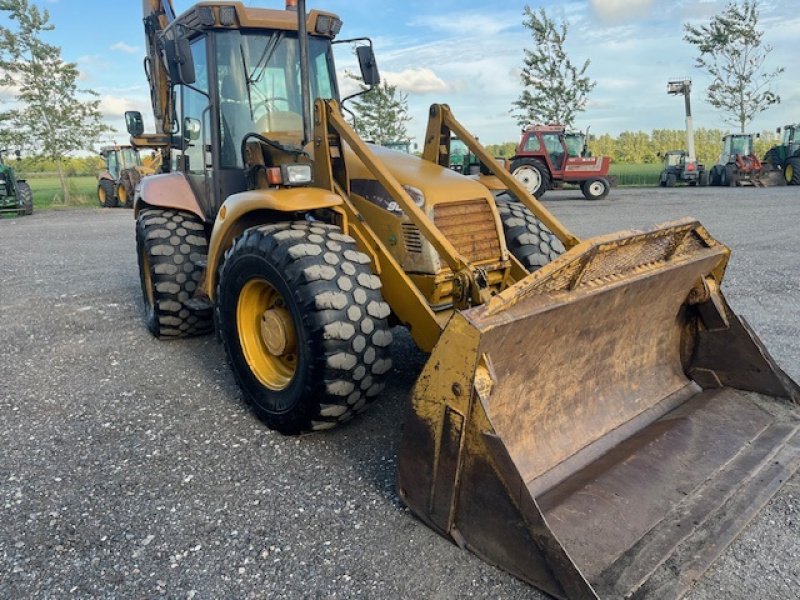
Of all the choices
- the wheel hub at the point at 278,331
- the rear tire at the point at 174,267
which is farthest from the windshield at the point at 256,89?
the wheel hub at the point at 278,331

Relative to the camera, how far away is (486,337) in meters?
2.35

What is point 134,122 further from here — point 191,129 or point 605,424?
point 605,424

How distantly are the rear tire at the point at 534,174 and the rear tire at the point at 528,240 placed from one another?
16392mm

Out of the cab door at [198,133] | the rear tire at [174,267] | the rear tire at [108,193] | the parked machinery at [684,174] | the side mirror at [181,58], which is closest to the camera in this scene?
the side mirror at [181,58]

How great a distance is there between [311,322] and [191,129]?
2548 millimetres

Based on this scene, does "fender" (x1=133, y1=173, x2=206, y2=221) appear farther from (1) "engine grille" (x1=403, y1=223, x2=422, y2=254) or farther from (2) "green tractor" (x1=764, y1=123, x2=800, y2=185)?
(2) "green tractor" (x1=764, y1=123, x2=800, y2=185)

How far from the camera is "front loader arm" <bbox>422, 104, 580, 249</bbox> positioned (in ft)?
12.0

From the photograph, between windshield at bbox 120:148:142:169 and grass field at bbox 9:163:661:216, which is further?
grass field at bbox 9:163:661:216

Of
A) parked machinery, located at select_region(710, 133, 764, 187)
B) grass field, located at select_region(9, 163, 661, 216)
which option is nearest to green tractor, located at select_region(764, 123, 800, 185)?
parked machinery, located at select_region(710, 133, 764, 187)

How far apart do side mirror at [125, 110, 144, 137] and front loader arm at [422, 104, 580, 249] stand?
2.44 metres

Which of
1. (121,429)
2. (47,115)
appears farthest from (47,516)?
(47,115)

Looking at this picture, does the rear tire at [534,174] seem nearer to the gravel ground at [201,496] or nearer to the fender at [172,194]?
the gravel ground at [201,496]

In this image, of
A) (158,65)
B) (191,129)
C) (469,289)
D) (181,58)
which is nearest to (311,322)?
(469,289)

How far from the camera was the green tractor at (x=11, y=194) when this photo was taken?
18984 millimetres
